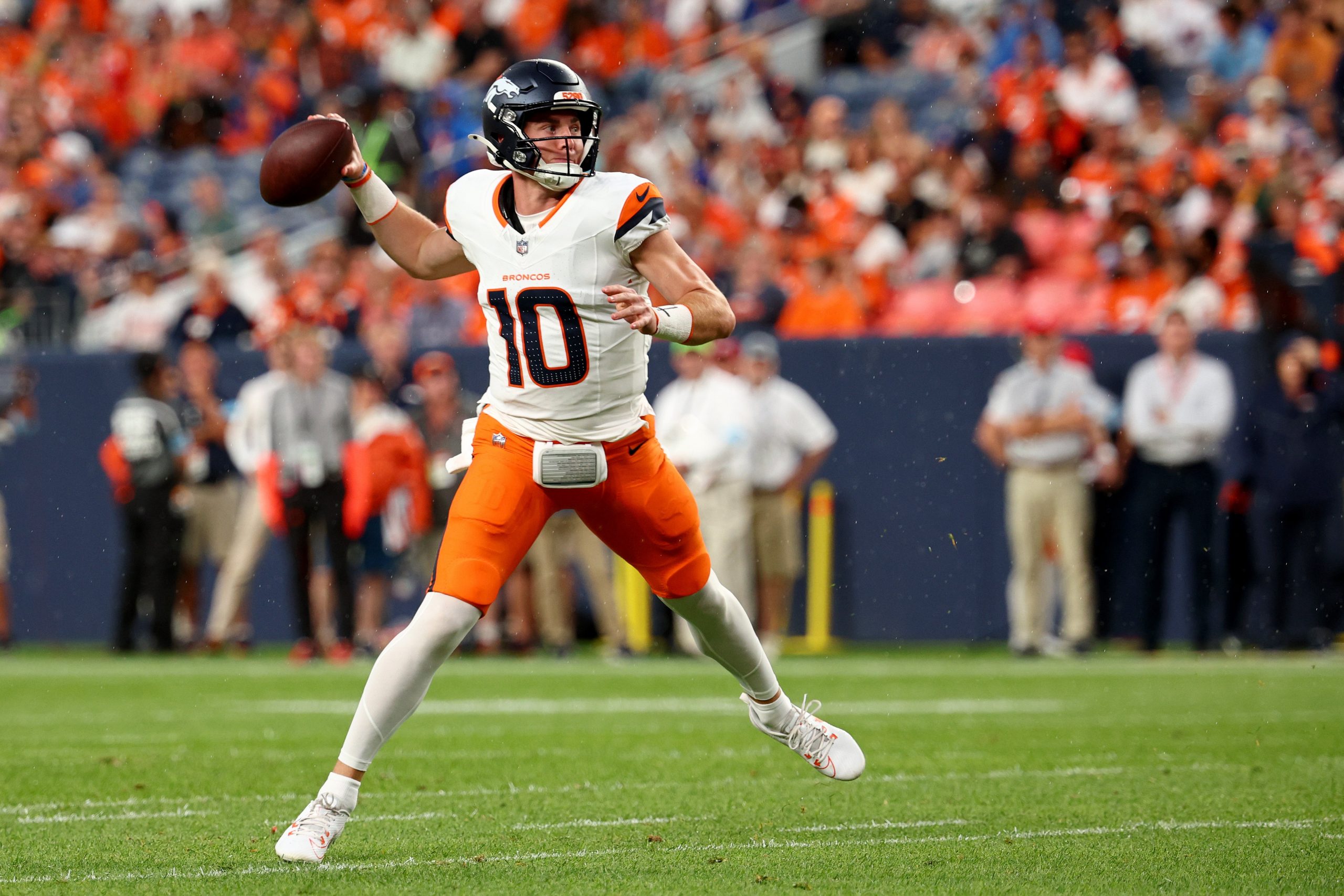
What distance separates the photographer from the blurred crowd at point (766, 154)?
1159 cm

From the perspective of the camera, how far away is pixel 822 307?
12.1 m

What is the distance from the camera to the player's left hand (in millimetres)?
4172

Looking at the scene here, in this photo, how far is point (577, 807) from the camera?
519cm

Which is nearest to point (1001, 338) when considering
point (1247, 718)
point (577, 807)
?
point (1247, 718)

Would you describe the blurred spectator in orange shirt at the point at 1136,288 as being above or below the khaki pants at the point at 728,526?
above

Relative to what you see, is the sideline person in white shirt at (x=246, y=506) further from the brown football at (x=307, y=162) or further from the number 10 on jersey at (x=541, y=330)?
the number 10 on jersey at (x=541, y=330)

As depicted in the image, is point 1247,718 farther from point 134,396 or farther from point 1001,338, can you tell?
point 134,396

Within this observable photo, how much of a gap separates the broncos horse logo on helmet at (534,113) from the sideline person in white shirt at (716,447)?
5981 millimetres

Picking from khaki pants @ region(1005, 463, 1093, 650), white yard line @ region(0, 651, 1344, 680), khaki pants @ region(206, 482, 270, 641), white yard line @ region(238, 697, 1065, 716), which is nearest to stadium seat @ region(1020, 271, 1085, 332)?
khaki pants @ region(1005, 463, 1093, 650)

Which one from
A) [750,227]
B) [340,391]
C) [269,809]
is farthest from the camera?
[750,227]

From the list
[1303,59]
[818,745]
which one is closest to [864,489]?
[1303,59]

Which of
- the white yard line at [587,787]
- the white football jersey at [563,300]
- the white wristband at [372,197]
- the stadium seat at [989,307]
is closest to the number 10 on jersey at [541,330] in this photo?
the white football jersey at [563,300]

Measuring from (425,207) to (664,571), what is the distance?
873 cm

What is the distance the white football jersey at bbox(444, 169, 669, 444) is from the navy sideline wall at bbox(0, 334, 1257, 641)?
23.4ft
